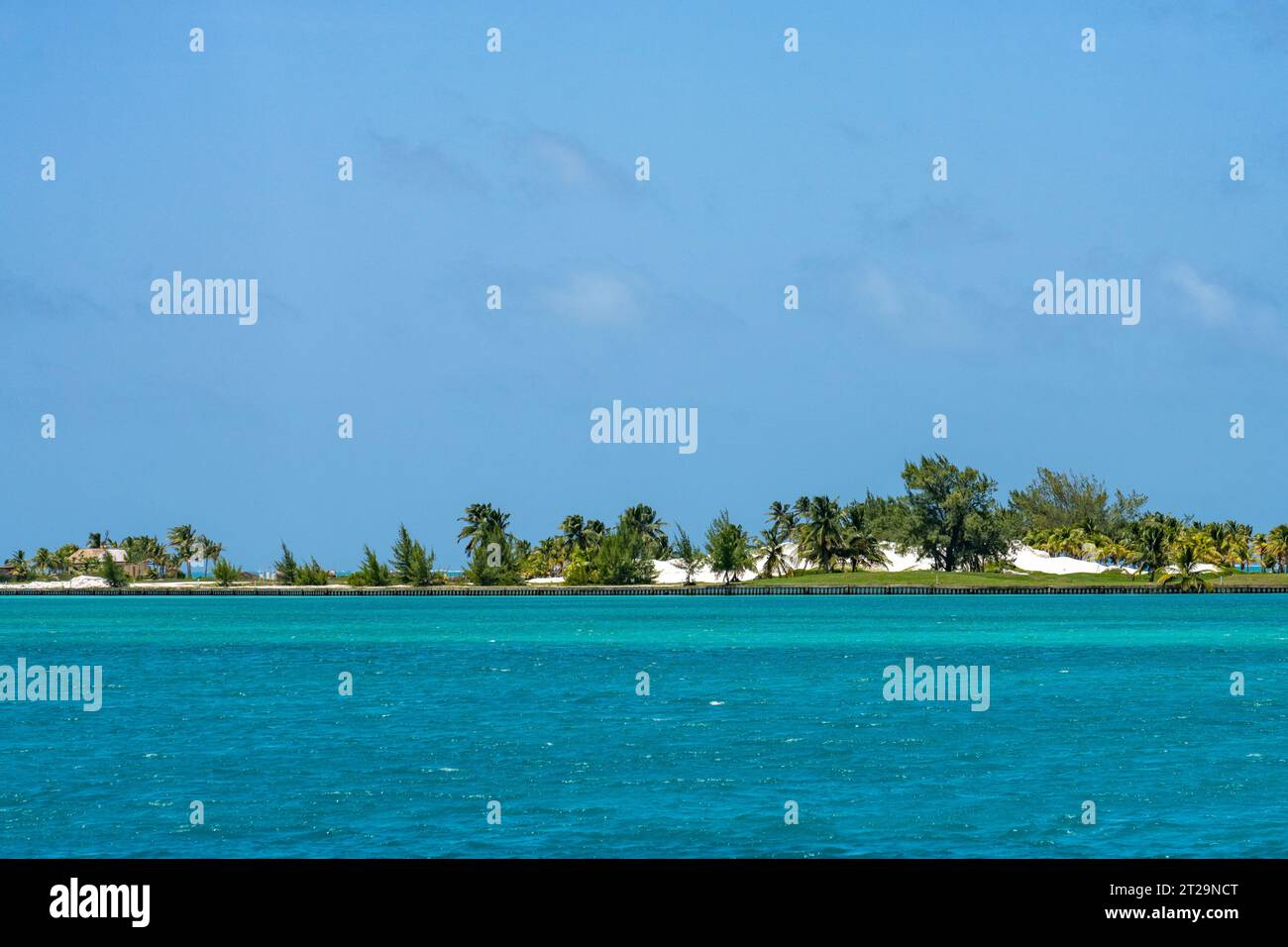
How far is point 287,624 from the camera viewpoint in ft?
491

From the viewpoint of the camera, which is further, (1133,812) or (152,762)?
(152,762)

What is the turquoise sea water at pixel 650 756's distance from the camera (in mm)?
31062

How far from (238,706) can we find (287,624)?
91326 mm

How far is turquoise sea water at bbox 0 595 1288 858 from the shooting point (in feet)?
102

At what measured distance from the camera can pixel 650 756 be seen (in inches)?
1724
